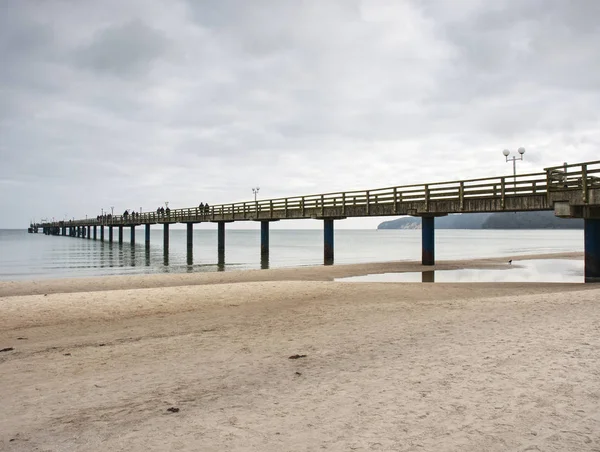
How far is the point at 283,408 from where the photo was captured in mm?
5160

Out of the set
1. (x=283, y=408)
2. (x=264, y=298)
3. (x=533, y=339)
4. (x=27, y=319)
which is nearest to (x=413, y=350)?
(x=533, y=339)

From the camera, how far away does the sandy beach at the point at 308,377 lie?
4.42 m

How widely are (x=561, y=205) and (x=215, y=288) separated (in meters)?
15.6

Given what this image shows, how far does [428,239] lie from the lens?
2895 cm

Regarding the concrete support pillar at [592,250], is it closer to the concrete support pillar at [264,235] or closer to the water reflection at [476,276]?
the water reflection at [476,276]

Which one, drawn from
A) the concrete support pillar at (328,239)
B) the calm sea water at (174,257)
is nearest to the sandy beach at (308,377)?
the calm sea water at (174,257)

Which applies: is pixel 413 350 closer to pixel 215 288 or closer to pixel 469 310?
pixel 469 310

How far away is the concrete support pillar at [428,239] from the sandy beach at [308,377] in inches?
631

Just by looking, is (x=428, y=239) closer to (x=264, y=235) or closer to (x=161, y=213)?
(x=264, y=235)

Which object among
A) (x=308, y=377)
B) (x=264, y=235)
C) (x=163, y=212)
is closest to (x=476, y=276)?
(x=308, y=377)

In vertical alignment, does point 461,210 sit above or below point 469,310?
above

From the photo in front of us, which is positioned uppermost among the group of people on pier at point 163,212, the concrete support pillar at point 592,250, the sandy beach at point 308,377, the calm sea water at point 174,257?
the group of people on pier at point 163,212

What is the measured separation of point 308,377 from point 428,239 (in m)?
24.2

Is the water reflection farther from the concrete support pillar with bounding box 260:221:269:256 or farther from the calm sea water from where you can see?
the concrete support pillar with bounding box 260:221:269:256
